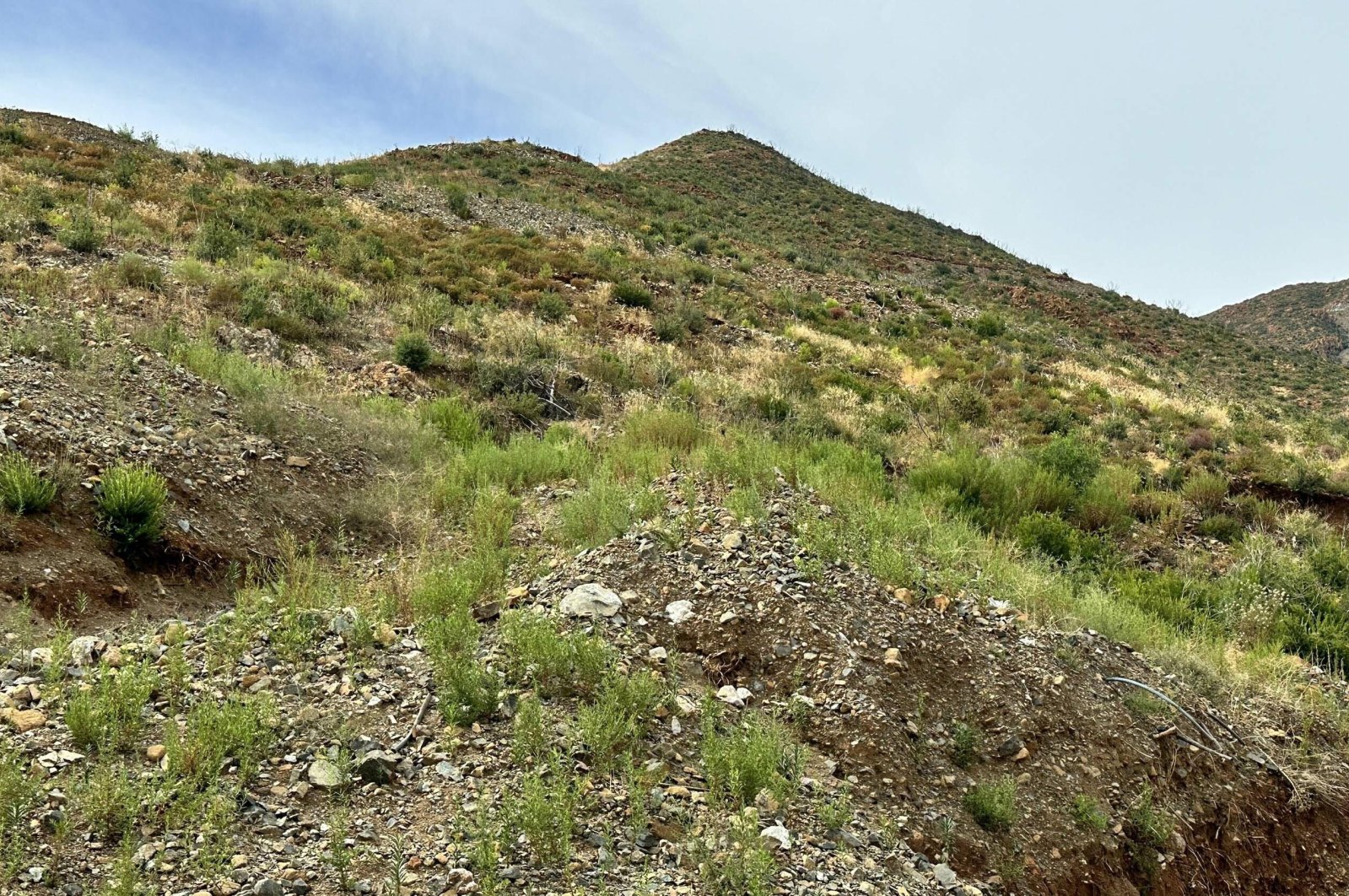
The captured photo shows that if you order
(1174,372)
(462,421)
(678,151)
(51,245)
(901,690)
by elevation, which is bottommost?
(901,690)

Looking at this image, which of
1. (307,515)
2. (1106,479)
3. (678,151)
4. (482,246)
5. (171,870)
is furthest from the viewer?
(678,151)

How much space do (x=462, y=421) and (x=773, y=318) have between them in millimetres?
11248

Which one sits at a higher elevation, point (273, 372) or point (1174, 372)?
point (1174, 372)

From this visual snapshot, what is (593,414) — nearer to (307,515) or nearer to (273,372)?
(273,372)

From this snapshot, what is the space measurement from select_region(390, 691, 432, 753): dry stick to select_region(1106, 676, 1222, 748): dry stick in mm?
4079

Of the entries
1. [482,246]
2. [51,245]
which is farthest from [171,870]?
[482,246]

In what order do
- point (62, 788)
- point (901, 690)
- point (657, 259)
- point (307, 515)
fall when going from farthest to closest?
point (657, 259), point (307, 515), point (901, 690), point (62, 788)

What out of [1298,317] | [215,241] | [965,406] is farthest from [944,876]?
[1298,317]

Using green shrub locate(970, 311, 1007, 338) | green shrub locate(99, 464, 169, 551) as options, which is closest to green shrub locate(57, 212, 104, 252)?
green shrub locate(99, 464, 169, 551)

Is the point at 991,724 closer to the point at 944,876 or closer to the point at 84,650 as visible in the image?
the point at 944,876

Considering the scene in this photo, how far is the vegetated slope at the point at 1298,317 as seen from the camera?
135 ft

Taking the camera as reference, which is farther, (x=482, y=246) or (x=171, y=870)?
(x=482, y=246)

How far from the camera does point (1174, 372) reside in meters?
23.7

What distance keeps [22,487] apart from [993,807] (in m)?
5.71
